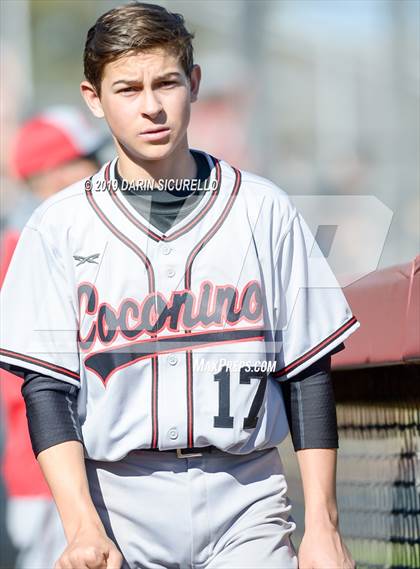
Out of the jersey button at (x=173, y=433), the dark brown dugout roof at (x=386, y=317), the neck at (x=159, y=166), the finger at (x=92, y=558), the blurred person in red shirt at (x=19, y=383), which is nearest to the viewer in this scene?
the finger at (x=92, y=558)

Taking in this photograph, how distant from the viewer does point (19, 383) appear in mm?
3119

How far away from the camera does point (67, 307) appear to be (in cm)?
170

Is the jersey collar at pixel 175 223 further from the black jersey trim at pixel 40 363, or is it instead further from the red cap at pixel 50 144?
the red cap at pixel 50 144

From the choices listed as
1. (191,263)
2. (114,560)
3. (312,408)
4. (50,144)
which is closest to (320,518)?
(312,408)

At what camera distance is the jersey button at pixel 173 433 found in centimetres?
164

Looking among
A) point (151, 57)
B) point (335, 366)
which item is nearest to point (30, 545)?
point (335, 366)

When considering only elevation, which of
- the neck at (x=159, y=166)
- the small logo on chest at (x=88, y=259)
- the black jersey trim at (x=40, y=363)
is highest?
the neck at (x=159, y=166)

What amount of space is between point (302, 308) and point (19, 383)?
1.55 m

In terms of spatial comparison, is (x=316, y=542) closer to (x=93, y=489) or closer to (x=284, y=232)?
(x=93, y=489)

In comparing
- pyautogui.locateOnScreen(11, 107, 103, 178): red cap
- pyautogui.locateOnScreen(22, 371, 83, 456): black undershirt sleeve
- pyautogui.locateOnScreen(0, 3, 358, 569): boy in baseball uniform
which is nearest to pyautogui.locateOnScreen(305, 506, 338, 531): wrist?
pyautogui.locateOnScreen(0, 3, 358, 569): boy in baseball uniform

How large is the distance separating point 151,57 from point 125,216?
0.24 m

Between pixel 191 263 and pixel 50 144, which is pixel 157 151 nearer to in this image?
pixel 191 263

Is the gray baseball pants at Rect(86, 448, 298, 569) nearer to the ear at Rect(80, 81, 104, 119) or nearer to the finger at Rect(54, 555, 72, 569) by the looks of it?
the finger at Rect(54, 555, 72, 569)

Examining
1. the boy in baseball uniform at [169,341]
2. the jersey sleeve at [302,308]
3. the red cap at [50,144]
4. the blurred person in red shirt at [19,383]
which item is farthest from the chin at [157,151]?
the red cap at [50,144]
